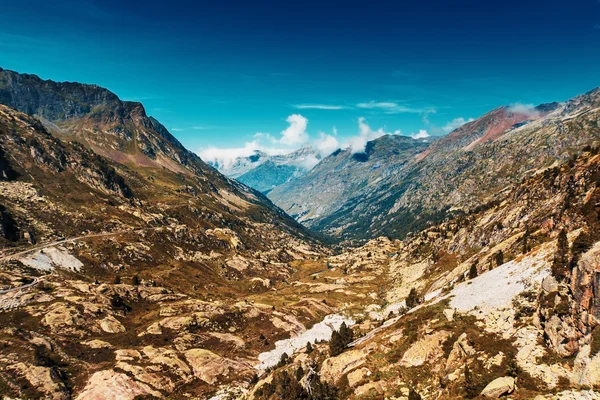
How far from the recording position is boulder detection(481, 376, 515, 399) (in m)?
33.8

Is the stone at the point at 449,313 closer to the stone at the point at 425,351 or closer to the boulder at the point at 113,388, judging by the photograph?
the stone at the point at 425,351

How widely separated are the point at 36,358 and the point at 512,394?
124597 millimetres

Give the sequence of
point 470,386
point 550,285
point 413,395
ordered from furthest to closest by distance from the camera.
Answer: point 550,285, point 413,395, point 470,386

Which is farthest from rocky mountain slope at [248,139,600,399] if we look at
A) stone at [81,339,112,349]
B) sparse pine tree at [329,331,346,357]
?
stone at [81,339,112,349]

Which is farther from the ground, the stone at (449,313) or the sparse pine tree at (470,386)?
the stone at (449,313)

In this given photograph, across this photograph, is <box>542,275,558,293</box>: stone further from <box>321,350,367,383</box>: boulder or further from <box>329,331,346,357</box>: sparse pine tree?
<box>329,331,346,357</box>: sparse pine tree

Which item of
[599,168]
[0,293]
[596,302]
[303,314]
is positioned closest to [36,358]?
[0,293]

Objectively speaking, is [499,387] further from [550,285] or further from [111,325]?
[111,325]

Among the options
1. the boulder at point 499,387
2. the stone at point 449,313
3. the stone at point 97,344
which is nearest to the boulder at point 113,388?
the stone at point 97,344

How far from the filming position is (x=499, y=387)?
34219mm

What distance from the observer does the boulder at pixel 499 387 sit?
1332 inches

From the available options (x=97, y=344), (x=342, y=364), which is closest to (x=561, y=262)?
(x=342, y=364)

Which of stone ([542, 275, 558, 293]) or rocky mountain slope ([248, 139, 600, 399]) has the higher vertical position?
stone ([542, 275, 558, 293])

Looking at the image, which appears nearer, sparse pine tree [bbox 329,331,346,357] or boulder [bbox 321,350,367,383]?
boulder [bbox 321,350,367,383]
